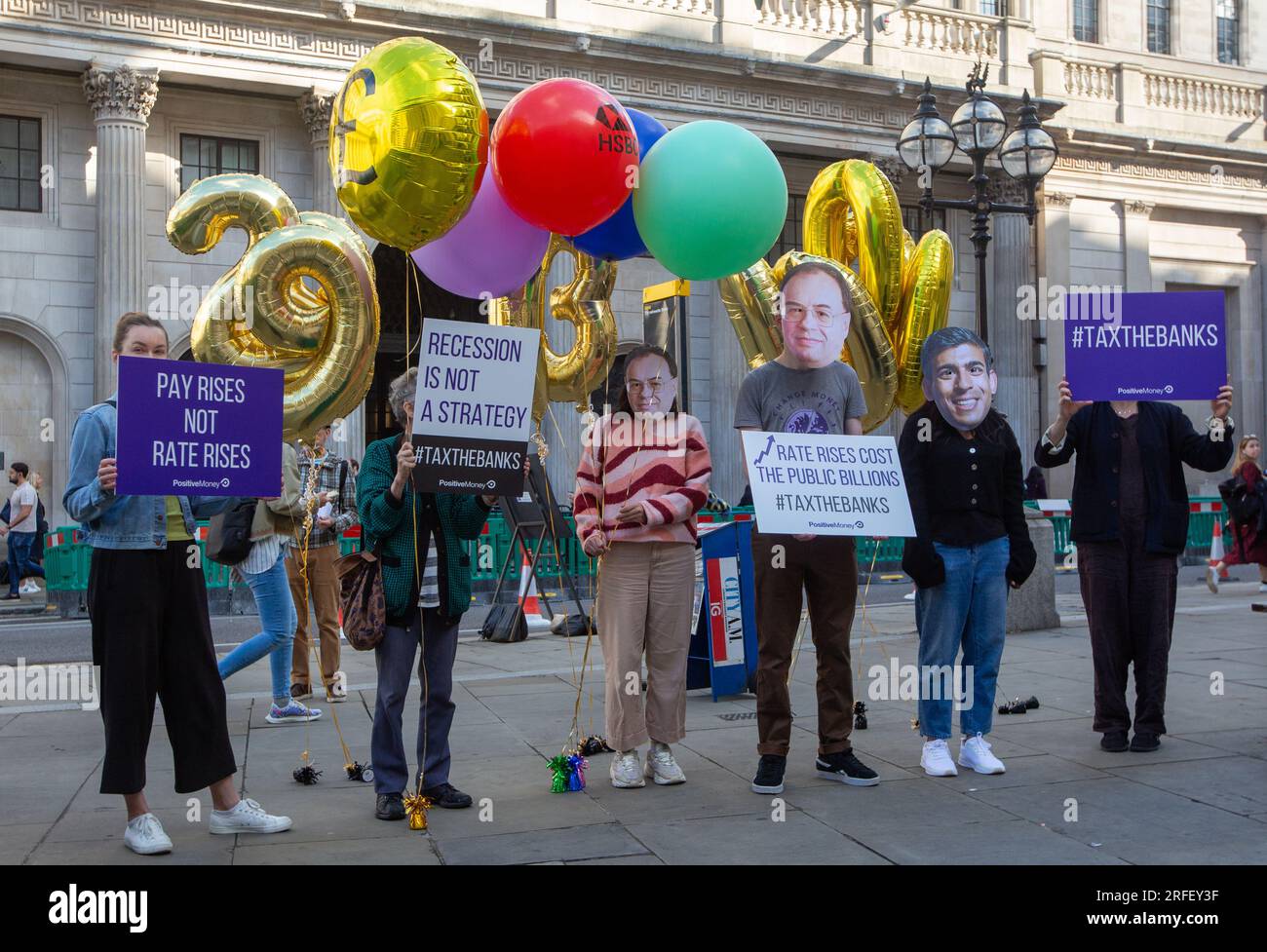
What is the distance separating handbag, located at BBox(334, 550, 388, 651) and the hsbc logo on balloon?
2.14 meters

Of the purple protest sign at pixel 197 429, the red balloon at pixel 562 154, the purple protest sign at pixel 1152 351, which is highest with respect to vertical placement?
the red balloon at pixel 562 154

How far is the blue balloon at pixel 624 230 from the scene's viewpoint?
644 centimetres

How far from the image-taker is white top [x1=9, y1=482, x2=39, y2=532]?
56.5ft

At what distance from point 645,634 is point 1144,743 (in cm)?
279

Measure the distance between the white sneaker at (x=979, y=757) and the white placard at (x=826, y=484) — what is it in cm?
115

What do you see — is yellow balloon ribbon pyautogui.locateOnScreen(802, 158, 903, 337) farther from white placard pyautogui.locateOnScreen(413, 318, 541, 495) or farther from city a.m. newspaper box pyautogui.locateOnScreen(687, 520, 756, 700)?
white placard pyautogui.locateOnScreen(413, 318, 541, 495)

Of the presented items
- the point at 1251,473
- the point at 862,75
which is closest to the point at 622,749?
the point at 1251,473

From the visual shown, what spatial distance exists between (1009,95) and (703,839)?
77.4 ft

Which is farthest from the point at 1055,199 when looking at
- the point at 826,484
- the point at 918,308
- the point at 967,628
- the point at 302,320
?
the point at 302,320

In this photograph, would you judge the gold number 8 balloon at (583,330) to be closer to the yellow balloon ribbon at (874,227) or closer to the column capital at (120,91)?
the yellow balloon ribbon at (874,227)

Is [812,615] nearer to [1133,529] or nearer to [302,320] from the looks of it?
[1133,529]

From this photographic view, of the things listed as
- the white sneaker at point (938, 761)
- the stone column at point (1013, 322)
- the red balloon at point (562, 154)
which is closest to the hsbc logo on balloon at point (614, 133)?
the red balloon at point (562, 154)

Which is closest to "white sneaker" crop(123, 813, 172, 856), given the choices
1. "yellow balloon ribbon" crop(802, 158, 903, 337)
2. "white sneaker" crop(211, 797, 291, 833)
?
"white sneaker" crop(211, 797, 291, 833)
